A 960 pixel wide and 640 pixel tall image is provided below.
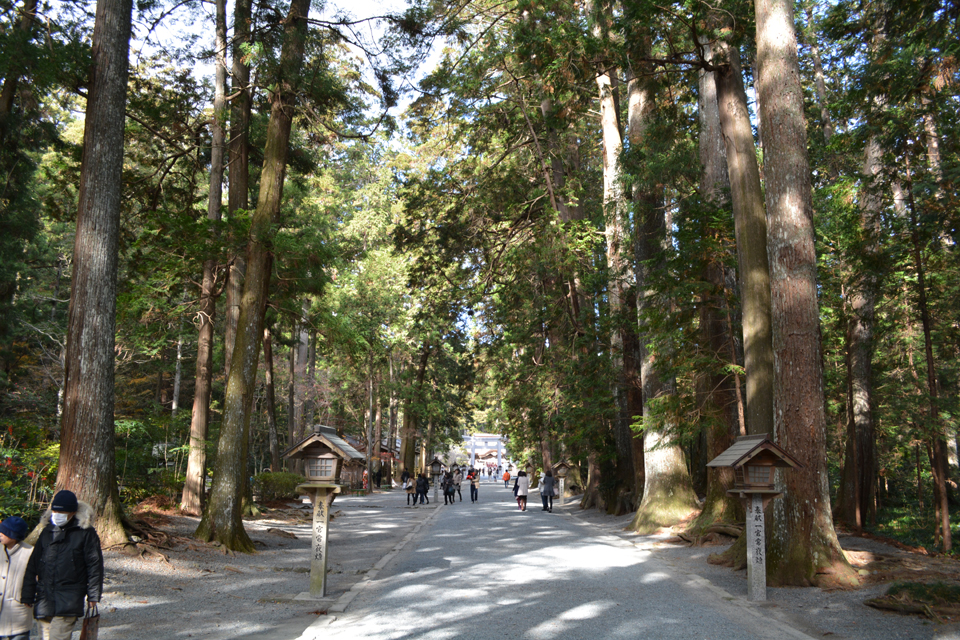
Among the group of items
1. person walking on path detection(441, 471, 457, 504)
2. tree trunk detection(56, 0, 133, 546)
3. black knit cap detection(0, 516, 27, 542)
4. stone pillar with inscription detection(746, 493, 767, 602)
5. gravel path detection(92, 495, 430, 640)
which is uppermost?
tree trunk detection(56, 0, 133, 546)

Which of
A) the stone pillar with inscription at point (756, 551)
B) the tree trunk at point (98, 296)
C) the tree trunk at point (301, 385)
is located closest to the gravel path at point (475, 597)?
the stone pillar with inscription at point (756, 551)

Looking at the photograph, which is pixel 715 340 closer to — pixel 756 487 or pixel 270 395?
pixel 756 487

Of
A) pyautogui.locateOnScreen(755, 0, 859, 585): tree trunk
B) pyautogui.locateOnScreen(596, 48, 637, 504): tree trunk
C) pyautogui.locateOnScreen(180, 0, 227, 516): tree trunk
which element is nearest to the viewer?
pyautogui.locateOnScreen(755, 0, 859, 585): tree trunk

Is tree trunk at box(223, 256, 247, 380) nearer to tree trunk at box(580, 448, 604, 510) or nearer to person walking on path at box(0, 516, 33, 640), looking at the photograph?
person walking on path at box(0, 516, 33, 640)

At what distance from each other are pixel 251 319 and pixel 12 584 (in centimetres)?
828

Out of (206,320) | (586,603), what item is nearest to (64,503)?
(586,603)

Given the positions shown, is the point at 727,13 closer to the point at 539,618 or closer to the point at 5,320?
the point at 539,618

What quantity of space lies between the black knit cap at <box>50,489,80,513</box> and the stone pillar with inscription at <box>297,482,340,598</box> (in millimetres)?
3869

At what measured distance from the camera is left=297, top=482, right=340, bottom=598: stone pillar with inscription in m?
8.38

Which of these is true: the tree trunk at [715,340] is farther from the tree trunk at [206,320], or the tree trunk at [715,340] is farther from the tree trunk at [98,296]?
the tree trunk at [206,320]

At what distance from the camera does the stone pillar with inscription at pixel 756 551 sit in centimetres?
802

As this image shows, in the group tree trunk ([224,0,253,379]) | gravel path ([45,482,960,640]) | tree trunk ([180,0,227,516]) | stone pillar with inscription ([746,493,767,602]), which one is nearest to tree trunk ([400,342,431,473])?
tree trunk ([180,0,227,516])

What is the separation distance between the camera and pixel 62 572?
472 centimetres

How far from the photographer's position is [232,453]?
1232 centimetres
